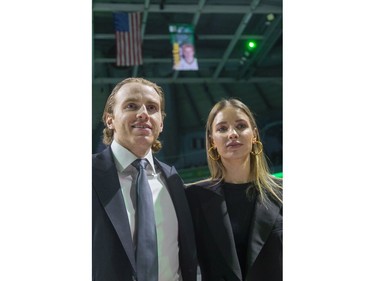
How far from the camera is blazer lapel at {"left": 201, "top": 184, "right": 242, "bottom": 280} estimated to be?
121cm

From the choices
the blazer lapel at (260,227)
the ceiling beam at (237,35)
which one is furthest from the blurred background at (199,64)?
the blazer lapel at (260,227)

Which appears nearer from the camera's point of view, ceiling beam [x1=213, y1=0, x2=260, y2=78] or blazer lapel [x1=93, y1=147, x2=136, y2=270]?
blazer lapel [x1=93, y1=147, x2=136, y2=270]

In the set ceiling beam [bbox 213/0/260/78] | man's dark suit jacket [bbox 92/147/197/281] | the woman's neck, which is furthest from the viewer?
ceiling beam [bbox 213/0/260/78]

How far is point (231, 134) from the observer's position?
49.1 inches

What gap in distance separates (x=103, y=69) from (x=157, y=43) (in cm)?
21

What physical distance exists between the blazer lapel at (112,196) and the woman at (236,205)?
0.17 meters

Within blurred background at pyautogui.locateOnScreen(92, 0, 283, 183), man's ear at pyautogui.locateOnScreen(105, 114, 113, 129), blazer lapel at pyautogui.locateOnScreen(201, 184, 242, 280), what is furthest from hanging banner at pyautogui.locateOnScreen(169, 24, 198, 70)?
blazer lapel at pyautogui.locateOnScreen(201, 184, 242, 280)

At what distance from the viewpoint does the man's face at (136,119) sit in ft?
3.92

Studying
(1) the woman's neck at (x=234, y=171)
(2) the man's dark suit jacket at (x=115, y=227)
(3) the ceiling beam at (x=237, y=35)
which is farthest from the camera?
(3) the ceiling beam at (x=237, y=35)

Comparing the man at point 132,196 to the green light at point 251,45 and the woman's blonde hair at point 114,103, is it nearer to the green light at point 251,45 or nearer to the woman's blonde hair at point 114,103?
the woman's blonde hair at point 114,103

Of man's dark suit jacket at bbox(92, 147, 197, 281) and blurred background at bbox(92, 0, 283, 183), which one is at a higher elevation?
blurred background at bbox(92, 0, 283, 183)

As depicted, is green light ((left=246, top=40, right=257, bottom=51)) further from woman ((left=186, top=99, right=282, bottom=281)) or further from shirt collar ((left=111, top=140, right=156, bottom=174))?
shirt collar ((left=111, top=140, right=156, bottom=174))
